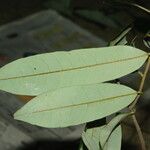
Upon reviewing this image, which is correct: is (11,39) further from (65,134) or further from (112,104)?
(112,104)

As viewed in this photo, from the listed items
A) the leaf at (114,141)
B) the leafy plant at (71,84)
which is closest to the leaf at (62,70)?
the leafy plant at (71,84)

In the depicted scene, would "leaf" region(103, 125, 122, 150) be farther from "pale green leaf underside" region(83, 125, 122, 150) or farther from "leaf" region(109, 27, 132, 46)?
"leaf" region(109, 27, 132, 46)

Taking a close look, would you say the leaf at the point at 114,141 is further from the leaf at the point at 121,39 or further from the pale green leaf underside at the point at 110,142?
the leaf at the point at 121,39

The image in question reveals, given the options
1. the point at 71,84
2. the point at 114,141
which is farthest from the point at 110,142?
the point at 71,84

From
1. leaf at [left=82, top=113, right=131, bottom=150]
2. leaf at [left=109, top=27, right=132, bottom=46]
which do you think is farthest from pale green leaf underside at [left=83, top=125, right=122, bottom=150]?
leaf at [left=109, top=27, right=132, bottom=46]

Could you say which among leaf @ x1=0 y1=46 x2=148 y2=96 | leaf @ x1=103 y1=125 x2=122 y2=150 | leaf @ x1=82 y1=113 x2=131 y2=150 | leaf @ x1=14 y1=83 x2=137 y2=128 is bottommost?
leaf @ x1=103 y1=125 x2=122 y2=150

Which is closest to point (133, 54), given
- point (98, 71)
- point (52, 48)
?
point (98, 71)
